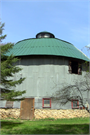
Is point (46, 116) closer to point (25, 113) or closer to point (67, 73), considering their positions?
point (25, 113)

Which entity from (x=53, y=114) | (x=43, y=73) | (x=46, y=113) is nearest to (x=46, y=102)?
(x=46, y=113)

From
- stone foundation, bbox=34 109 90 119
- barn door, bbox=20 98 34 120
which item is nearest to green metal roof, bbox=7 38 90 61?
barn door, bbox=20 98 34 120

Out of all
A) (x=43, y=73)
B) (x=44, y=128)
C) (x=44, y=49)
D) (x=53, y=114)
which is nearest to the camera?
(x=44, y=128)

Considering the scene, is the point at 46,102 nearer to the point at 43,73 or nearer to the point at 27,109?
the point at 27,109

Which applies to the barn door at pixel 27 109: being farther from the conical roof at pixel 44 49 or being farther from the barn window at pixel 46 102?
the conical roof at pixel 44 49

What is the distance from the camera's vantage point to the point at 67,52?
51.6ft

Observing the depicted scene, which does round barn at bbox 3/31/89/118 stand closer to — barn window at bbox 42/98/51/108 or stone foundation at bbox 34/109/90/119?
barn window at bbox 42/98/51/108

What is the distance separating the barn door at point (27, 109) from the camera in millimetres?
13618

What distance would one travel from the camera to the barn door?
1362 centimetres

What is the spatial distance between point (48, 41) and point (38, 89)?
6173 mm

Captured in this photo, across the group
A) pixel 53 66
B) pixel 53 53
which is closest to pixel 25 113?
pixel 53 66

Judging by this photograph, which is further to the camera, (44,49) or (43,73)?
(44,49)

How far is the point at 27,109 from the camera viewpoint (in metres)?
13.8

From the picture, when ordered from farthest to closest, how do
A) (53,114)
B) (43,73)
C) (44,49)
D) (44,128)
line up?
1. (44,49)
2. (43,73)
3. (53,114)
4. (44,128)
